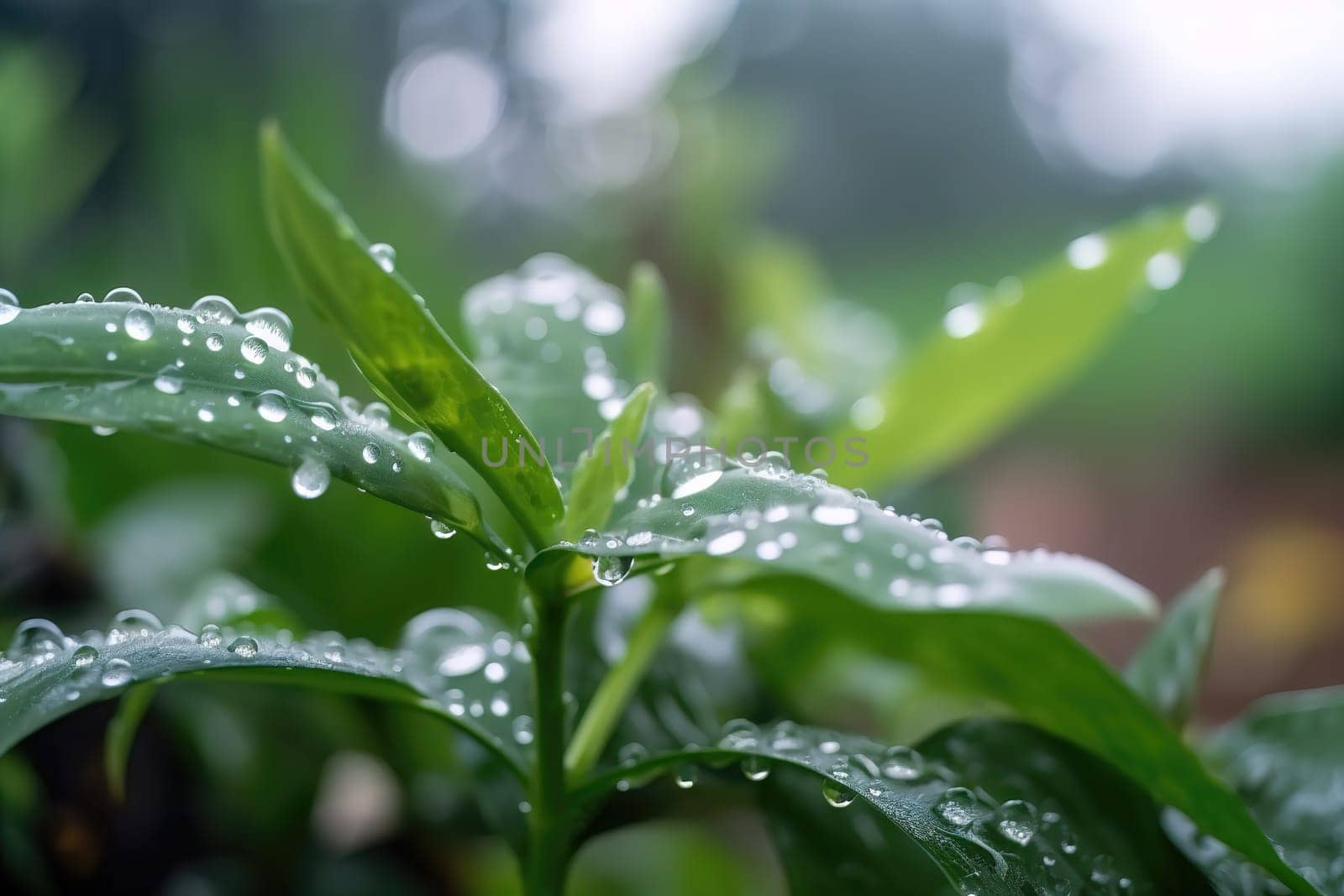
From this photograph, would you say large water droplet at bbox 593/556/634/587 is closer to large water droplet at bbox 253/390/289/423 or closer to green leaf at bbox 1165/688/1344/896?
large water droplet at bbox 253/390/289/423

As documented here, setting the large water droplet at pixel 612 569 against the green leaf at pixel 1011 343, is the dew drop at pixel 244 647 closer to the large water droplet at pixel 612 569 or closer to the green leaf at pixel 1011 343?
the large water droplet at pixel 612 569

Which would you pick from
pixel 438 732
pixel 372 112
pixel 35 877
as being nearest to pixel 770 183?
pixel 372 112

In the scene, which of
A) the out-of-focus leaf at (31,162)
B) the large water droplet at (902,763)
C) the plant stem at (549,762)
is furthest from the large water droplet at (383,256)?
the out-of-focus leaf at (31,162)

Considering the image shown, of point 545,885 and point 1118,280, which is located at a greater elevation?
point 1118,280

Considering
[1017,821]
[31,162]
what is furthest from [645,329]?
[31,162]

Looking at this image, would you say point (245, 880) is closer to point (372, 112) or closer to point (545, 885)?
point (545, 885)

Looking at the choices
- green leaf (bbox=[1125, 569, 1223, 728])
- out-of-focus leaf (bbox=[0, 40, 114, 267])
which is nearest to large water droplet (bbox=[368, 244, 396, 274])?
green leaf (bbox=[1125, 569, 1223, 728])

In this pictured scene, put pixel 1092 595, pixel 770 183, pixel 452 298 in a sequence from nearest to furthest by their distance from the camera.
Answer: pixel 1092 595 → pixel 452 298 → pixel 770 183
